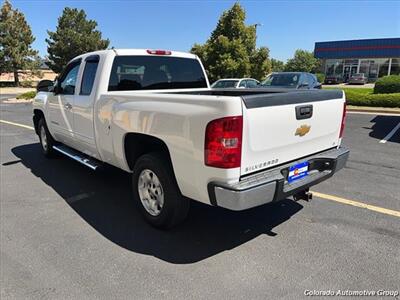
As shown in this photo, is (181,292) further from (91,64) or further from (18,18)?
(18,18)

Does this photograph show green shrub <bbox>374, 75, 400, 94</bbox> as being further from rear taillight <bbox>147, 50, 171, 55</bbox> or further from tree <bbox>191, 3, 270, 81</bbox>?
rear taillight <bbox>147, 50, 171, 55</bbox>

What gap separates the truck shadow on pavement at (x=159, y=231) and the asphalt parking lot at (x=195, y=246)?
0.04 ft

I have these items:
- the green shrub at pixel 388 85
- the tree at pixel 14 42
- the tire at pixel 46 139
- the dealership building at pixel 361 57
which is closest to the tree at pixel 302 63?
the dealership building at pixel 361 57

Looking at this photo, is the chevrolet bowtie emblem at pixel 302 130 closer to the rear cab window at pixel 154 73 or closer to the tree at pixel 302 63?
the rear cab window at pixel 154 73

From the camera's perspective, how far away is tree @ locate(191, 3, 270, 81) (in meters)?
25.1

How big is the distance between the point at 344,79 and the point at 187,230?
4834 centimetres

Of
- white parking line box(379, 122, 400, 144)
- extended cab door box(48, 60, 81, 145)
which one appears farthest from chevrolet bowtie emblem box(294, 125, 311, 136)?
white parking line box(379, 122, 400, 144)

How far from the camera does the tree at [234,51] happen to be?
25062 mm

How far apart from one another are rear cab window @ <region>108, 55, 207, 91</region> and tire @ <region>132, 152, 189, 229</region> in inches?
54.3

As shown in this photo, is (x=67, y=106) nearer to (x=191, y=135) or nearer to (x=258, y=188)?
(x=191, y=135)

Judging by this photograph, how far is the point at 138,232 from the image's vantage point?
149 inches

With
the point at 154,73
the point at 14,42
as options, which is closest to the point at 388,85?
the point at 154,73

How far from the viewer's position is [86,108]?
4.71 metres

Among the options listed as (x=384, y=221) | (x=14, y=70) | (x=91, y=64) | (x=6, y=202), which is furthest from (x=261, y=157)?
(x=14, y=70)
